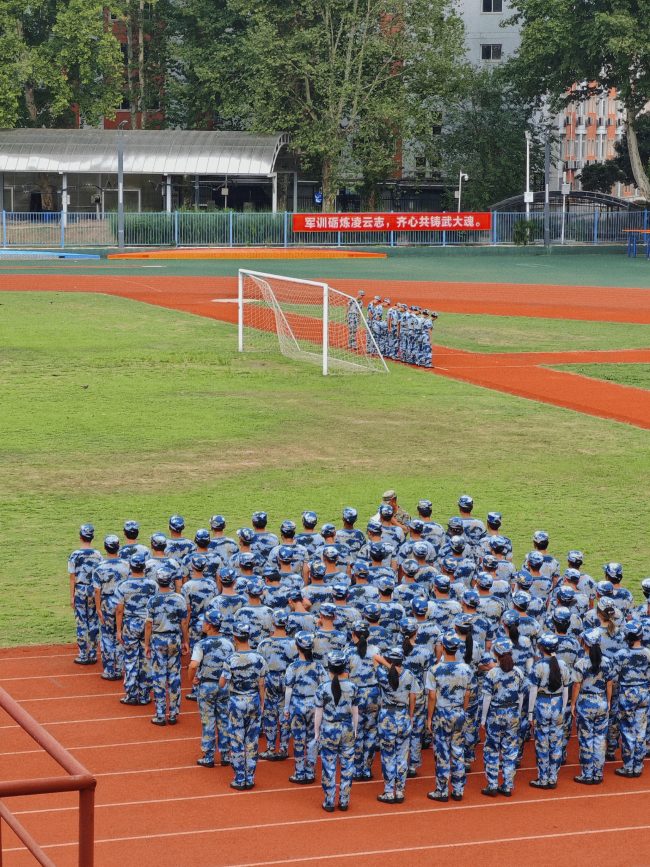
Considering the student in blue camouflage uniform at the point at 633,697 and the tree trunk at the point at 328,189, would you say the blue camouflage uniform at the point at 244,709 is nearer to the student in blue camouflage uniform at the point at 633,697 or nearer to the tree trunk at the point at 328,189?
the student in blue camouflage uniform at the point at 633,697

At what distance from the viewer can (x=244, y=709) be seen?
8.91m

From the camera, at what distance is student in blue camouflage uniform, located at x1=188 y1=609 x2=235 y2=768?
917 cm

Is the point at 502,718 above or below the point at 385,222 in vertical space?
below

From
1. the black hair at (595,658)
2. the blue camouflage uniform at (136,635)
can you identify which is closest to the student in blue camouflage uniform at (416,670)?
the black hair at (595,658)

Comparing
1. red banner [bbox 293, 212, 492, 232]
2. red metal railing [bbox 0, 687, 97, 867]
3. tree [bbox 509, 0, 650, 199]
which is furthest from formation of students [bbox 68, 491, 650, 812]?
tree [bbox 509, 0, 650, 199]

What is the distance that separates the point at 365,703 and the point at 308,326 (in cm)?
2434

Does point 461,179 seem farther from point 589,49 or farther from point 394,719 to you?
point 394,719

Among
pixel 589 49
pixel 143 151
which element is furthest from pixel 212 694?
pixel 589 49

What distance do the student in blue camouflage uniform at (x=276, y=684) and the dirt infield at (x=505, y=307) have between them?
547 inches

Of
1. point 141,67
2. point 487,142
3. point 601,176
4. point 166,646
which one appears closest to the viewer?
point 166,646

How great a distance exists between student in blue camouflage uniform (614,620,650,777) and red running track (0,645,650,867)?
0.17 metres

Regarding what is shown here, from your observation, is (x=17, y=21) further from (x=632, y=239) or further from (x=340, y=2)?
(x=632, y=239)

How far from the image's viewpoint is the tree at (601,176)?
79.4 meters

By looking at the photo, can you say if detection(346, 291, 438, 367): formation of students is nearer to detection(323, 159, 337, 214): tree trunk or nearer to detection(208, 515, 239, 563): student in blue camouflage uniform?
detection(208, 515, 239, 563): student in blue camouflage uniform
